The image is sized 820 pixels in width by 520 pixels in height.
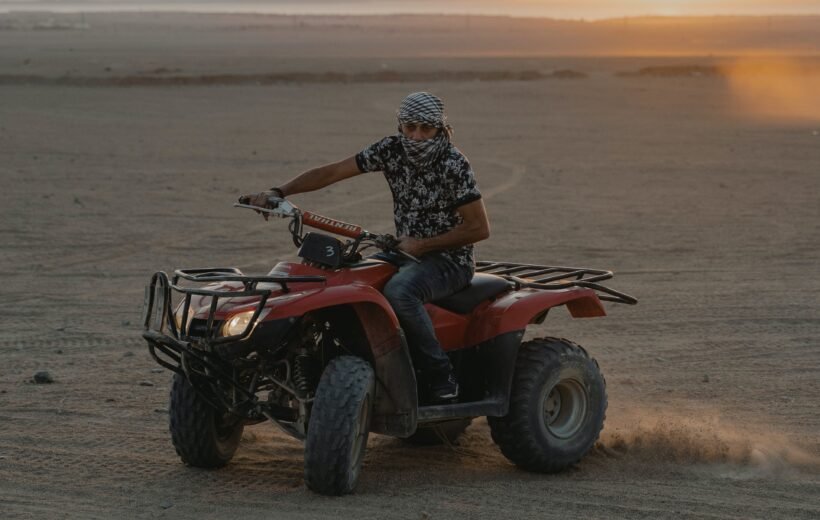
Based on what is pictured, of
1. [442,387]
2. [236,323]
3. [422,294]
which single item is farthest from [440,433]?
[236,323]

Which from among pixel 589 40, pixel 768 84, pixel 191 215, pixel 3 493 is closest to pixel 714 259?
pixel 191 215

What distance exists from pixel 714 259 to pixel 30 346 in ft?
22.9

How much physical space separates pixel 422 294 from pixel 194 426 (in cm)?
136

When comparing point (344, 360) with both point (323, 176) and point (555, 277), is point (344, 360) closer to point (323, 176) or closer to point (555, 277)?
point (323, 176)

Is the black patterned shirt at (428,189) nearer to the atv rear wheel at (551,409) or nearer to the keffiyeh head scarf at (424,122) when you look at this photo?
the keffiyeh head scarf at (424,122)

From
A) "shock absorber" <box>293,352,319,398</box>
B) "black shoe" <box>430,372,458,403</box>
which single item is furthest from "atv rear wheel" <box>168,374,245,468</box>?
"black shoe" <box>430,372,458,403</box>

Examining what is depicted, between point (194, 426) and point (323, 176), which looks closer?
point (194, 426)

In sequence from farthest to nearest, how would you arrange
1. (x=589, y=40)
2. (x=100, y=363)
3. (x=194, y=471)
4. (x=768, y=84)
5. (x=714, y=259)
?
(x=589, y=40)
(x=768, y=84)
(x=714, y=259)
(x=100, y=363)
(x=194, y=471)

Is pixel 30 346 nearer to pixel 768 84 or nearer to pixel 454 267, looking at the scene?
pixel 454 267

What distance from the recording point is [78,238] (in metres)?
14.7

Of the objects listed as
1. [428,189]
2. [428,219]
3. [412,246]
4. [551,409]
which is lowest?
[551,409]

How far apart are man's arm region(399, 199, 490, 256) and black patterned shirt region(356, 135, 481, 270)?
0.05 m

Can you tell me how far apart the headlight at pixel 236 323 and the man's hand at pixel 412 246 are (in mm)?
859

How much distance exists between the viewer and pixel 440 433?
7.58 m
